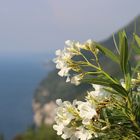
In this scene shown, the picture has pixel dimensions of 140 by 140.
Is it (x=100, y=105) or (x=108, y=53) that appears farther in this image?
(x=108, y=53)

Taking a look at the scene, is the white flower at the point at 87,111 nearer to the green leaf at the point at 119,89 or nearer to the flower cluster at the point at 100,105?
the flower cluster at the point at 100,105

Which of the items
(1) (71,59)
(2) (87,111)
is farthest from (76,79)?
(2) (87,111)

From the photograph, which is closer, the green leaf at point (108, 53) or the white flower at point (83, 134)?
the white flower at point (83, 134)

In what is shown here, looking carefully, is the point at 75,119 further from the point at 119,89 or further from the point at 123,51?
the point at 123,51

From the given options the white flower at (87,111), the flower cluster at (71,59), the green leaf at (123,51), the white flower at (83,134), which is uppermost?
the flower cluster at (71,59)

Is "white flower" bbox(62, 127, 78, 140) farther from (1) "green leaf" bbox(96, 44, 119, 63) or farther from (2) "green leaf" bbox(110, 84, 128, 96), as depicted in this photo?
(1) "green leaf" bbox(96, 44, 119, 63)

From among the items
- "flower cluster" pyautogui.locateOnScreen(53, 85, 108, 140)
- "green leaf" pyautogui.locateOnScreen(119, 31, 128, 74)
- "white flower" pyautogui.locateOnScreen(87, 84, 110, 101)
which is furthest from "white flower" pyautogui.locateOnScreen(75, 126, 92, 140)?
"green leaf" pyautogui.locateOnScreen(119, 31, 128, 74)

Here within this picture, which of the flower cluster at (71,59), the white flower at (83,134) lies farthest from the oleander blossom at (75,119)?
the flower cluster at (71,59)
